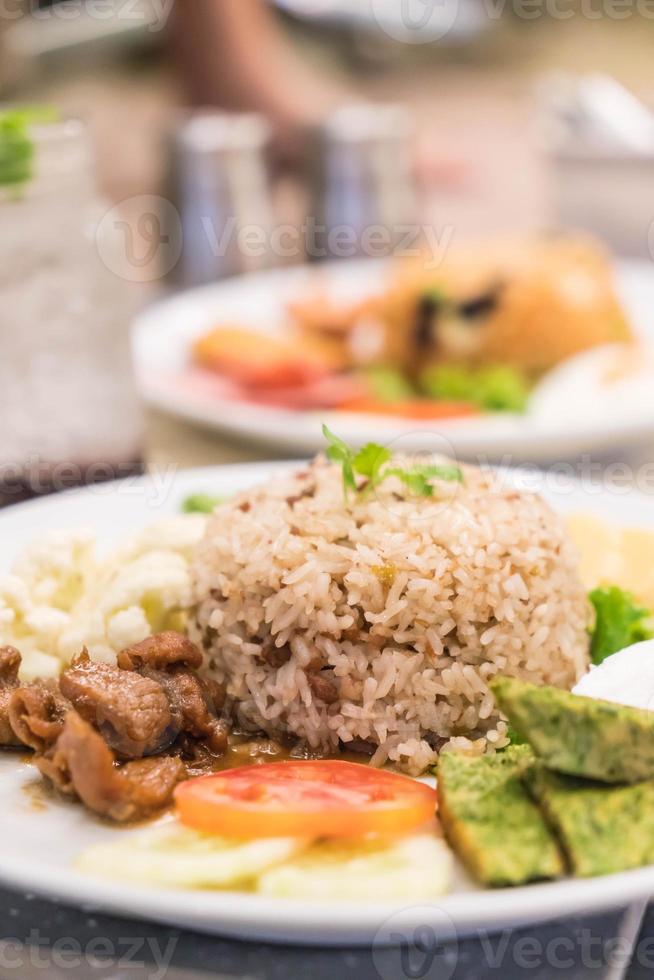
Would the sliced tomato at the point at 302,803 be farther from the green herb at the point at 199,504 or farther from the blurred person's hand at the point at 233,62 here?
the blurred person's hand at the point at 233,62

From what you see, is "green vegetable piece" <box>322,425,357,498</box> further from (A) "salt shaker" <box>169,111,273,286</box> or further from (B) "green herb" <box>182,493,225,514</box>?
(A) "salt shaker" <box>169,111,273,286</box>

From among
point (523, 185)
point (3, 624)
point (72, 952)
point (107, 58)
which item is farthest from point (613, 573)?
point (107, 58)

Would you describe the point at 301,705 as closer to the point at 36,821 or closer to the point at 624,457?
the point at 36,821

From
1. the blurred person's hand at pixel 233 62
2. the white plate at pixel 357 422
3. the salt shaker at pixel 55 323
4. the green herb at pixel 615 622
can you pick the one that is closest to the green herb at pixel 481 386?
the white plate at pixel 357 422

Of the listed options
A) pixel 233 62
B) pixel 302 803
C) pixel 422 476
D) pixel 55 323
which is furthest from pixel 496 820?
pixel 233 62

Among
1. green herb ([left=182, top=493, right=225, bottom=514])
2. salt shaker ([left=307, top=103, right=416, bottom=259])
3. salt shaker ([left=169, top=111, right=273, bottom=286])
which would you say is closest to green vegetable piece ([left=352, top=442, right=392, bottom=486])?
green herb ([left=182, top=493, right=225, bottom=514])
